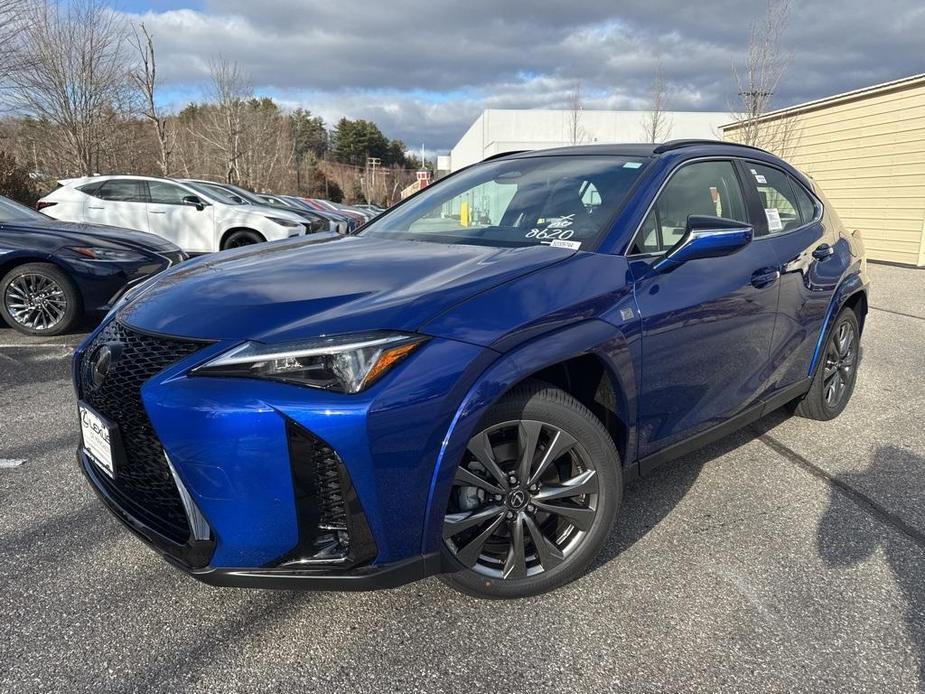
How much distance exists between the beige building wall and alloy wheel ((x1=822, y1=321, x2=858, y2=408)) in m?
12.4

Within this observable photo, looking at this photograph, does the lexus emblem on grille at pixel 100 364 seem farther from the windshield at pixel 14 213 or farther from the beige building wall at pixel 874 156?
the beige building wall at pixel 874 156

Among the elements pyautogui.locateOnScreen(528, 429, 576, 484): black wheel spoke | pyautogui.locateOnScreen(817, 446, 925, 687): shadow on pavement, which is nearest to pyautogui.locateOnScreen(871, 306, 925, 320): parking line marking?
pyautogui.locateOnScreen(817, 446, 925, 687): shadow on pavement

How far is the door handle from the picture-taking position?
9.66 feet

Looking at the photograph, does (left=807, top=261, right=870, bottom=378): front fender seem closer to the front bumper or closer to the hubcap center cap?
the hubcap center cap

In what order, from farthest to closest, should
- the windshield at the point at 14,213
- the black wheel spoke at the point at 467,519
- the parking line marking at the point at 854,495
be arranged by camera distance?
the windshield at the point at 14,213 → the parking line marking at the point at 854,495 → the black wheel spoke at the point at 467,519

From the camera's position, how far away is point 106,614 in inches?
84.0

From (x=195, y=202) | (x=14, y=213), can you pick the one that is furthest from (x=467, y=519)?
(x=195, y=202)

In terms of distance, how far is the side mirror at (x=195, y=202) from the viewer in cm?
1066

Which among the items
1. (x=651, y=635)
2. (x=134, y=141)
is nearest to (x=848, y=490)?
(x=651, y=635)

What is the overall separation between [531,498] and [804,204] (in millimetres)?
2731

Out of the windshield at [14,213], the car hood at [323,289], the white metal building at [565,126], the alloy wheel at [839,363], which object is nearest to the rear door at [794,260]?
the alloy wheel at [839,363]

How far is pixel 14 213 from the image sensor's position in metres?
6.53

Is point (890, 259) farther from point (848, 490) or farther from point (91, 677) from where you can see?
point (91, 677)

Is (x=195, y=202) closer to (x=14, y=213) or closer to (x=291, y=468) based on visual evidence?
(x=14, y=213)
